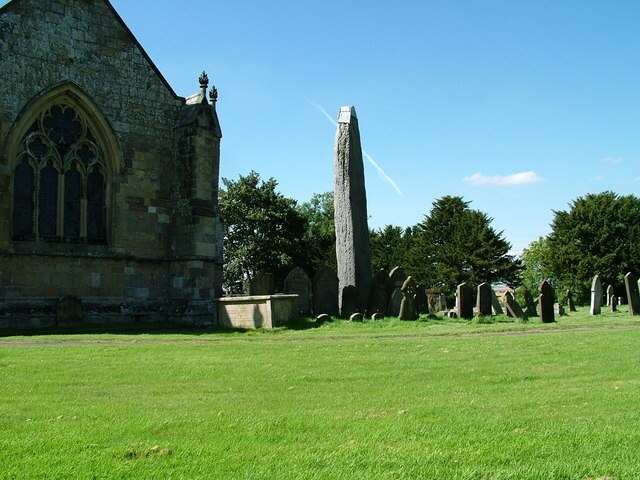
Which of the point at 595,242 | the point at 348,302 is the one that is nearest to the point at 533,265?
the point at 595,242

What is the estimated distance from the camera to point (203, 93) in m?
23.1

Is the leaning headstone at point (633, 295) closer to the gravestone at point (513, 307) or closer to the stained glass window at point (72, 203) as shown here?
the gravestone at point (513, 307)

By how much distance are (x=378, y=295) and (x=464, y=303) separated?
2.50 meters

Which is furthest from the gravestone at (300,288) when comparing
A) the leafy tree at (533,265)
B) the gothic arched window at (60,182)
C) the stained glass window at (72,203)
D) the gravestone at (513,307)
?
the leafy tree at (533,265)

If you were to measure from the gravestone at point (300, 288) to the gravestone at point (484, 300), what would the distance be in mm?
5210

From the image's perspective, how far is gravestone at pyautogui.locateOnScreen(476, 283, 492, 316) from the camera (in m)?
20.4

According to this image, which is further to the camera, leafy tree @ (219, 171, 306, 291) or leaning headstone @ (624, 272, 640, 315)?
leafy tree @ (219, 171, 306, 291)

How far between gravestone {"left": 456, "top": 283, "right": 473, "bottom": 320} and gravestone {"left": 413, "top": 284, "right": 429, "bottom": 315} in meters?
1.34

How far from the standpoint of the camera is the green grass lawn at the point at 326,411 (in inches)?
185

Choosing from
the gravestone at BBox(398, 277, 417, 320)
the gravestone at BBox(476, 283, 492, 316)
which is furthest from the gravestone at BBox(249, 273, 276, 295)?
the gravestone at BBox(476, 283, 492, 316)

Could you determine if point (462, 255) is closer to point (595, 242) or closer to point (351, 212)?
point (595, 242)

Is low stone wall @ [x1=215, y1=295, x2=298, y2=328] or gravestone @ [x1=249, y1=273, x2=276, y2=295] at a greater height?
gravestone @ [x1=249, y1=273, x2=276, y2=295]

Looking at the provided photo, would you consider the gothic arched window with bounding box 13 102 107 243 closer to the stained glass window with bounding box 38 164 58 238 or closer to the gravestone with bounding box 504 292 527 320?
the stained glass window with bounding box 38 164 58 238

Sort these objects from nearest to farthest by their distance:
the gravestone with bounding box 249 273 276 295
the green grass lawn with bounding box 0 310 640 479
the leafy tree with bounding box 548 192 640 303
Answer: the green grass lawn with bounding box 0 310 640 479, the gravestone with bounding box 249 273 276 295, the leafy tree with bounding box 548 192 640 303
